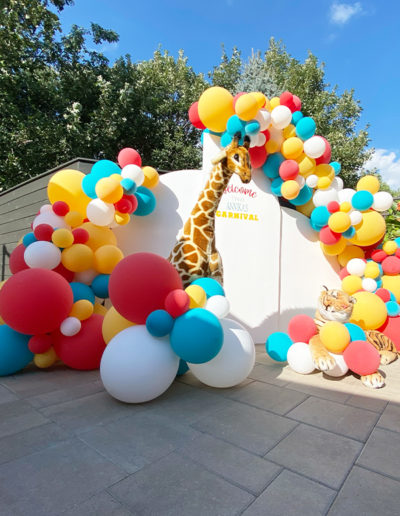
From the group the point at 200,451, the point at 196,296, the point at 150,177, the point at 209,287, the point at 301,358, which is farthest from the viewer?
the point at 150,177

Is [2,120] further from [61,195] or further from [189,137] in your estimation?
[61,195]

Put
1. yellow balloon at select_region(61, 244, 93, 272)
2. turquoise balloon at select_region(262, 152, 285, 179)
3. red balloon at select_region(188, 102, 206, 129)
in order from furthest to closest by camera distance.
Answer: turquoise balloon at select_region(262, 152, 285, 179) → red balloon at select_region(188, 102, 206, 129) → yellow balloon at select_region(61, 244, 93, 272)

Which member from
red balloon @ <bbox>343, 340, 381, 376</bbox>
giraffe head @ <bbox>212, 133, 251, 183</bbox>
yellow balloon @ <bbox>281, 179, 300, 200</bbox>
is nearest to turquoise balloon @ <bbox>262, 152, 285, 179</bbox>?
yellow balloon @ <bbox>281, 179, 300, 200</bbox>

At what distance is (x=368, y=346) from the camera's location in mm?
2938

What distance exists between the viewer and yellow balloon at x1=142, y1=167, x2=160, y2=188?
399 cm

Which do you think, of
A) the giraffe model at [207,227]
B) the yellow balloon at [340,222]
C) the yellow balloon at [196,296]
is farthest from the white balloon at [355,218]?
the yellow balloon at [196,296]

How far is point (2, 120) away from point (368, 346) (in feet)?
38.2

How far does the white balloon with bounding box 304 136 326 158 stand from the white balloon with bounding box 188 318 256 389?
3.13m

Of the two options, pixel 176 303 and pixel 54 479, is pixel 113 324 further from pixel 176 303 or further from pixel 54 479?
pixel 54 479

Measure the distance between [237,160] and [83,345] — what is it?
8.00ft

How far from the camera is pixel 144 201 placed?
13.0 ft

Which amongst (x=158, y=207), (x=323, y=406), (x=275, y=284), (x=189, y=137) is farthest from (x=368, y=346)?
(x=189, y=137)

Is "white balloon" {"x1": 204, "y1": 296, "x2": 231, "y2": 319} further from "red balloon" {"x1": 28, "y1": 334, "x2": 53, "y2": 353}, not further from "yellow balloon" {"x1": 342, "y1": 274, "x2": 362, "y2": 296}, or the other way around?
"yellow balloon" {"x1": 342, "y1": 274, "x2": 362, "y2": 296}

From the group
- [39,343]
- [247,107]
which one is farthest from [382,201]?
[39,343]
